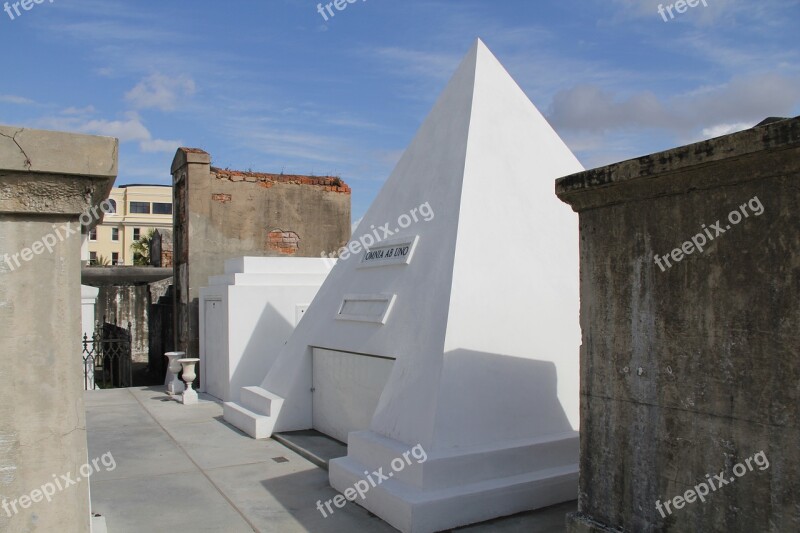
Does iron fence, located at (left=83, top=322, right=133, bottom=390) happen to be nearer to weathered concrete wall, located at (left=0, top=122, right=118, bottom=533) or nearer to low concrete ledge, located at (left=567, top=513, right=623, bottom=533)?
weathered concrete wall, located at (left=0, top=122, right=118, bottom=533)

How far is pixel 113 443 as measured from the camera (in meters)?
8.59

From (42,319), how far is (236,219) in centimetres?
1156

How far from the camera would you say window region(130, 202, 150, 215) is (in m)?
52.8

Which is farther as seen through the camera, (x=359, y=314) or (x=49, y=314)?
(x=359, y=314)

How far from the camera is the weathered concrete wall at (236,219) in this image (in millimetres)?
13742

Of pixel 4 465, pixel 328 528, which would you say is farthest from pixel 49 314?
pixel 328 528

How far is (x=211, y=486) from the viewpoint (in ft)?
22.0

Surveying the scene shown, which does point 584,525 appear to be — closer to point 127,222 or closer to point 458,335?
point 458,335

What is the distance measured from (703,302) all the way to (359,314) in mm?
4588

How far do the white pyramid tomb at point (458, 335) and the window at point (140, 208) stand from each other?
158 feet

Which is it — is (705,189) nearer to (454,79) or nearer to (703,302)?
(703,302)

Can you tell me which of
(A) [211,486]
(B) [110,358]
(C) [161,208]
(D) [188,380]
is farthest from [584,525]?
(C) [161,208]

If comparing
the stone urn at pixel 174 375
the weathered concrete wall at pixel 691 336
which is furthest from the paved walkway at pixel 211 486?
the stone urn at pixel 174 375

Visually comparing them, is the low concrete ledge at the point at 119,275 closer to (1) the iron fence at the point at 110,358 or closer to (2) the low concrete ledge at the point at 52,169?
(1) the iron fence at the point at 110,358
